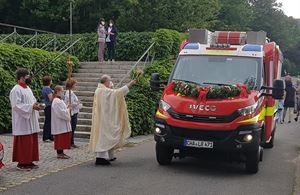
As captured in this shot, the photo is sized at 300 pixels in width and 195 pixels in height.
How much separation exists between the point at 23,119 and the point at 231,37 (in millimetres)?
5001

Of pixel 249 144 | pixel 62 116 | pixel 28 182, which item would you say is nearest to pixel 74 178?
pixel 28 182

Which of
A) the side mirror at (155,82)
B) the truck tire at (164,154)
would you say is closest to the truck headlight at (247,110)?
the truck tire at (164,154)

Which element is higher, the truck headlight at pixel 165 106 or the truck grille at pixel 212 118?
the truck headlight at pixel 165 106

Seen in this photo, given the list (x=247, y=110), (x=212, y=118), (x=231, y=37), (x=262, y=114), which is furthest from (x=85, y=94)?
(x=247, y=110)

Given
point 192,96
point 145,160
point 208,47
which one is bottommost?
point 145,160

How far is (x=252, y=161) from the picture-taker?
31.4 ft

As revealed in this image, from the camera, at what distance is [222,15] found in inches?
2009

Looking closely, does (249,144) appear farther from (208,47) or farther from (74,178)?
(74,178)

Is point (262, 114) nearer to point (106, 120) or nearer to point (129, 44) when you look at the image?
point (106, 120)

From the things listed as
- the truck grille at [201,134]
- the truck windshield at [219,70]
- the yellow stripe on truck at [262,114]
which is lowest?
the truck grille at [201,134]

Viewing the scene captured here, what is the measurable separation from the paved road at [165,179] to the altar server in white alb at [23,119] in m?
0.73

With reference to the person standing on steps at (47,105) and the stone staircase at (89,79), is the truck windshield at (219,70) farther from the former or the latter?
the stone staircase at (89,79)

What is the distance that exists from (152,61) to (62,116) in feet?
30.4

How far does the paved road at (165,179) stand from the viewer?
26.7ft
